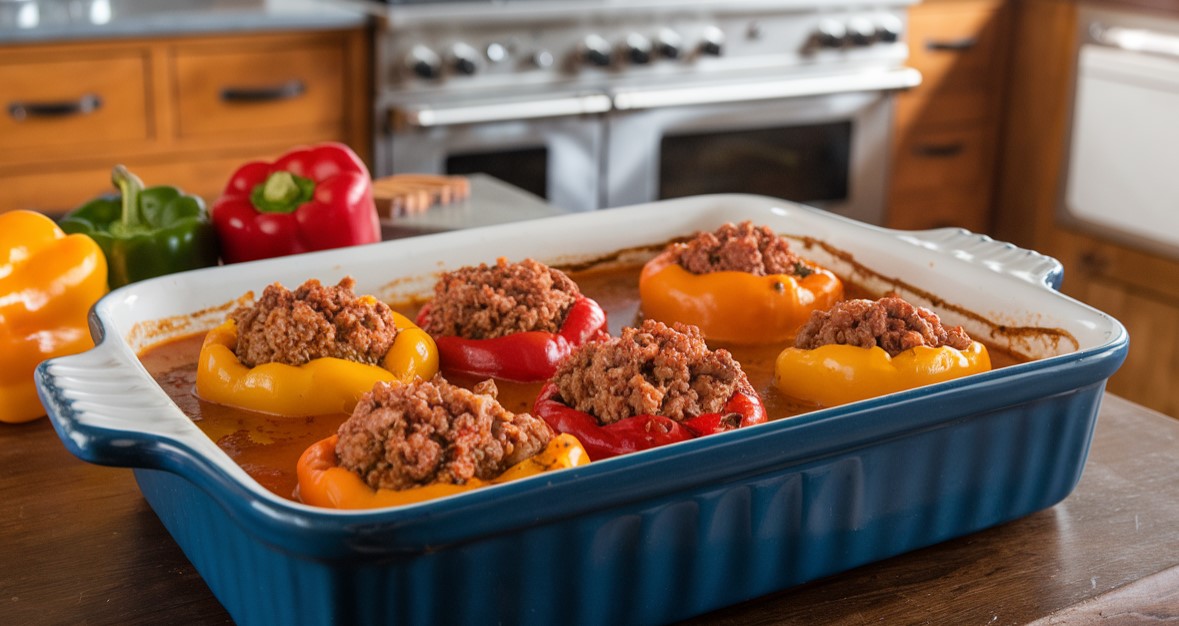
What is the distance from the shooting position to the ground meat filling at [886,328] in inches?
61.2

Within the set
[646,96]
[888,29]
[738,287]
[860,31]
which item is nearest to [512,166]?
[646,96]

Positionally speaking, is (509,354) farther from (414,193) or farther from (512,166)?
(512,166)

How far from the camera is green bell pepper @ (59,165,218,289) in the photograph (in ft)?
6.25

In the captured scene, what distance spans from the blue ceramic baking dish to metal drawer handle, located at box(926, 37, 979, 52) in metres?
3.29

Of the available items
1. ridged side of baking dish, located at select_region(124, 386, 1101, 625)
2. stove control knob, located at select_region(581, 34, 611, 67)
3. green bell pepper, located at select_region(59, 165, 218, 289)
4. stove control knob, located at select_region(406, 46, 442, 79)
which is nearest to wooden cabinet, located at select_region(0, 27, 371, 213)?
stove control knob, located at select_region(406, 46, 442, 79)

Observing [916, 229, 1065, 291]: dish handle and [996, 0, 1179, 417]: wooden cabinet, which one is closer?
[916, 229, 1065, 291]: dish handle

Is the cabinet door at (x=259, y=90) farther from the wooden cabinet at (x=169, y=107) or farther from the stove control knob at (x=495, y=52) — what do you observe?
the stove control knob at (x=495, y=52)

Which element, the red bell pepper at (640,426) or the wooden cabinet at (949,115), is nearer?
the red bell pepper at (640,426)

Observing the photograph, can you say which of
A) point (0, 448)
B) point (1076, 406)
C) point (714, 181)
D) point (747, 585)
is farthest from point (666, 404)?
point (714, 181)

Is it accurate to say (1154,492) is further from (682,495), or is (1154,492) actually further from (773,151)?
(773,151)

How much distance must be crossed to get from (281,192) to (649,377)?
0.99 m

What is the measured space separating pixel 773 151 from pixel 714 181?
0.24 metres

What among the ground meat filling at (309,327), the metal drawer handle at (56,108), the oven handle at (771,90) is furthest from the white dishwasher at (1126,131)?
the ground meat filling at (309,327)

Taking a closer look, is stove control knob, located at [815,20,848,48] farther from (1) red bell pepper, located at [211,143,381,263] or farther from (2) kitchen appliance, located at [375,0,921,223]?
(1) red bell pepper, located at [211,143,381,263]
